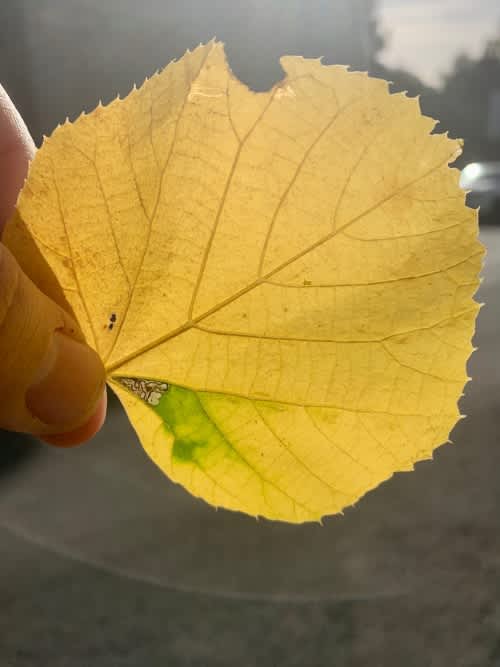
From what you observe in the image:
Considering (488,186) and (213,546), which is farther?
(488,186)

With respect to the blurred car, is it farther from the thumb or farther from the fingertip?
the thumb

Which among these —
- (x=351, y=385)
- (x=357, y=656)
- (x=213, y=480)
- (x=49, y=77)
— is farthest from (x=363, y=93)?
(x=49, y=77)

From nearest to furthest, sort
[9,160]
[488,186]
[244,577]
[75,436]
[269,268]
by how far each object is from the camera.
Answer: [269,268]
[75,436]
[9,160]
[244,577]
[488,186]

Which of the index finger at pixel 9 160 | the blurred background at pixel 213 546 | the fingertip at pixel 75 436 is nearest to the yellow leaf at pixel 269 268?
the fingertip at pixel 75 436

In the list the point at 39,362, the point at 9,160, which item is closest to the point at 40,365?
the point at 39,362

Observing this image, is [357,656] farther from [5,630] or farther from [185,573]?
[5,630]

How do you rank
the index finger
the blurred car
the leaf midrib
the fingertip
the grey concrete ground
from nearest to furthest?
the leaf midrib < the fingertip < the index finger < the grey concrete ground < the blurred car

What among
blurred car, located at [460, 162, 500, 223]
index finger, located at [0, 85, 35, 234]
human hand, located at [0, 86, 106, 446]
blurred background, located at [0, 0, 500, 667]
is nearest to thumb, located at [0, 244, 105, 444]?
human hand, located at [0, 86, 106, 446]

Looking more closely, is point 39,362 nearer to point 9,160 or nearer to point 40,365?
point 40,365
